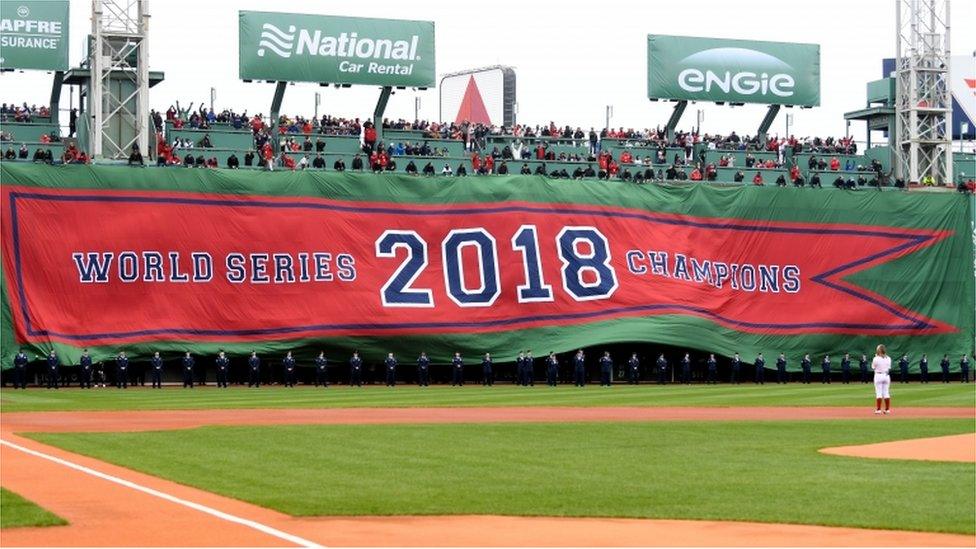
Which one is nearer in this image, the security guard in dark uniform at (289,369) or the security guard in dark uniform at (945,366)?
the security guard in dark uniform at (289,369)

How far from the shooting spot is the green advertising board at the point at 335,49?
50656mm

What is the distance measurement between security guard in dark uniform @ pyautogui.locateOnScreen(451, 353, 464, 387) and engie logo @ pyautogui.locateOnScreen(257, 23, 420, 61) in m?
12.2

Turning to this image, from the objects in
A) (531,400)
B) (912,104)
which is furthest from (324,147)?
(912,104)

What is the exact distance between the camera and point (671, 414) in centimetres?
3031

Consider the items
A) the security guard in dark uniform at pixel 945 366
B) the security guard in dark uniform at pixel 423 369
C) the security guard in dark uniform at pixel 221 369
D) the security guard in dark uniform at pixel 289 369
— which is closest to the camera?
the security guard in dark uniform at pixel 221 369

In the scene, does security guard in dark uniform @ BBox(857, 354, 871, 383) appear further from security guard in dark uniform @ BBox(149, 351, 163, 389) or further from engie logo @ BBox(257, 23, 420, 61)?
security guard in dark uniform @ BBox(149, 351, 163, 389)

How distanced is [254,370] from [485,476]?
27553 mm

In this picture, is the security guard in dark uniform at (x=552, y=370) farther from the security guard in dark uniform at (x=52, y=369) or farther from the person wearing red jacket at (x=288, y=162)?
the security guard in dark uniform at (x=52, y=369)

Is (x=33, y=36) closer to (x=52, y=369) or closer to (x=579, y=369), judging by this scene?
(x=52, y=369)

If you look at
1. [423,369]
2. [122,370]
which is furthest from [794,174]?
[122,370]

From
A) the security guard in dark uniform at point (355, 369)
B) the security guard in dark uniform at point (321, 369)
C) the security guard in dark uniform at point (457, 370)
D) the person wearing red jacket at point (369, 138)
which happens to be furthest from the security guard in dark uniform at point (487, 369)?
the person wearing red jacket at point (369, 138)

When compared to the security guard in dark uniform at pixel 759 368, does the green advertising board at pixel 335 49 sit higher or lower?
higher

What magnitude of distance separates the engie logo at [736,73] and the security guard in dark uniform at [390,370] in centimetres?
1788

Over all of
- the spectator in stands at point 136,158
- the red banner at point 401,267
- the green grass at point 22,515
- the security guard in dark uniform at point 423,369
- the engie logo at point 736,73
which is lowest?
the green grass at point 22,515
